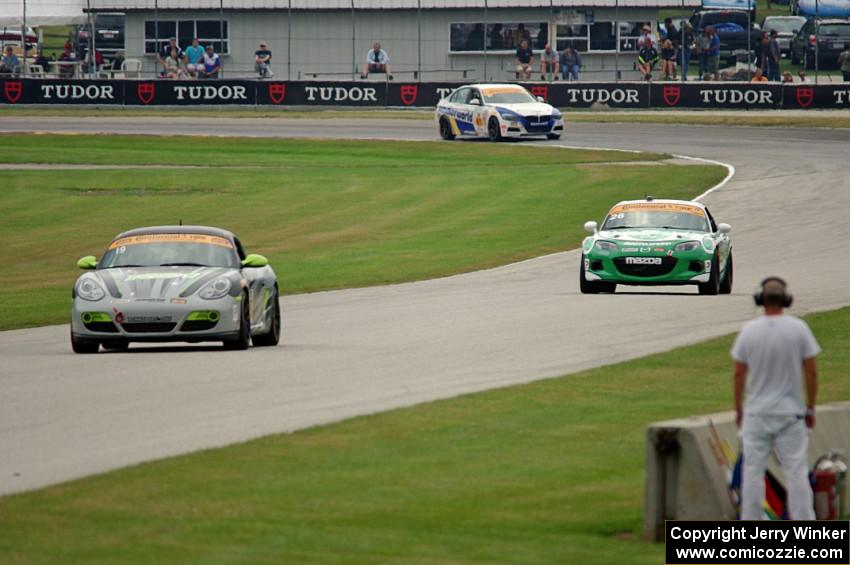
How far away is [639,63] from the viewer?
57.8 metres

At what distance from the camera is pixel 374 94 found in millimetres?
57781

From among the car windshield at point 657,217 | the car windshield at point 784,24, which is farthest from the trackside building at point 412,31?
the car windshield at point 657,217

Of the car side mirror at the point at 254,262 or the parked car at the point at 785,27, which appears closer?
the car side mirror at the point at 254,262

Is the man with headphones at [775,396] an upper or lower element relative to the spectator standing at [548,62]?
→ lower

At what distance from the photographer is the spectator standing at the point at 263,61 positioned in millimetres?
58438

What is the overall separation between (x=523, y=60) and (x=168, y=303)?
43.6 m

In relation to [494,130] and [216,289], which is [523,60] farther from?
[216,289]

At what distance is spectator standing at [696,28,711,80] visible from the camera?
54906mm

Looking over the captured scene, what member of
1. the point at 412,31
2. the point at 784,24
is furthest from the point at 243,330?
the point at 784,24

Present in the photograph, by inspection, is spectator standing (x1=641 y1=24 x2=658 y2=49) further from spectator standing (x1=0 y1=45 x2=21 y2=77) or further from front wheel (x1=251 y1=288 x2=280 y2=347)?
front wheel (x1=251 y1=288 x2=280 y2=347)

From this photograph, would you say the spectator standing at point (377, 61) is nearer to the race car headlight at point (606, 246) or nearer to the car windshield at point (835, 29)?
the car windshield at point (835, 29)

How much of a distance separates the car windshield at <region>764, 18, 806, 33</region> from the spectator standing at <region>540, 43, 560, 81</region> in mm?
12190

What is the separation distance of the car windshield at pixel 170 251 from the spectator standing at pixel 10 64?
44.1 meters

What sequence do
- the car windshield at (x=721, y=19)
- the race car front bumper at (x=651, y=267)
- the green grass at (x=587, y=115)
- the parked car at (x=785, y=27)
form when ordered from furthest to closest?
the parked car at (x=785, y=27), the car windshield at (x=721, y=19), the green grass at (x=587, y=115), the race car front bumper at (x=651, y=267)
